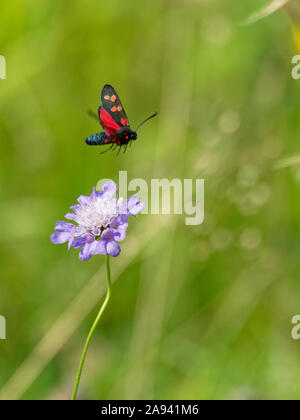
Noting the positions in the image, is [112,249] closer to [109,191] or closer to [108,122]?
[109,191]

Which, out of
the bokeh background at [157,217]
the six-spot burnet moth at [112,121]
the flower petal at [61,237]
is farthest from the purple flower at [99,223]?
the bokeh background at [157,217]

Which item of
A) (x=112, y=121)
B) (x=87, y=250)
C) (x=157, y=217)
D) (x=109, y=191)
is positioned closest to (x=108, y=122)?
(x=112, y=121)

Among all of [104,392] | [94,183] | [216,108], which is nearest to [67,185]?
[94,183]

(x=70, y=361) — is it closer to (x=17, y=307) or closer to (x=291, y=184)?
(x=17, y=307)

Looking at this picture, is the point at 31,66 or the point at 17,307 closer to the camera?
the point at 17,307

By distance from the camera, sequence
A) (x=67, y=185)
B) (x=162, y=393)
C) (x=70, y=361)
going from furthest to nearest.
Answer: (x=67, y=185), (x=70, y=361), (x=162, y=393)

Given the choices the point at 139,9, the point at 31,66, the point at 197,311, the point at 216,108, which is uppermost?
the point at 139,9

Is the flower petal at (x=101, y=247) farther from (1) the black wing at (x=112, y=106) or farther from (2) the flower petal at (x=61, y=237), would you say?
(1) the black wing at (x=112, y=106)
